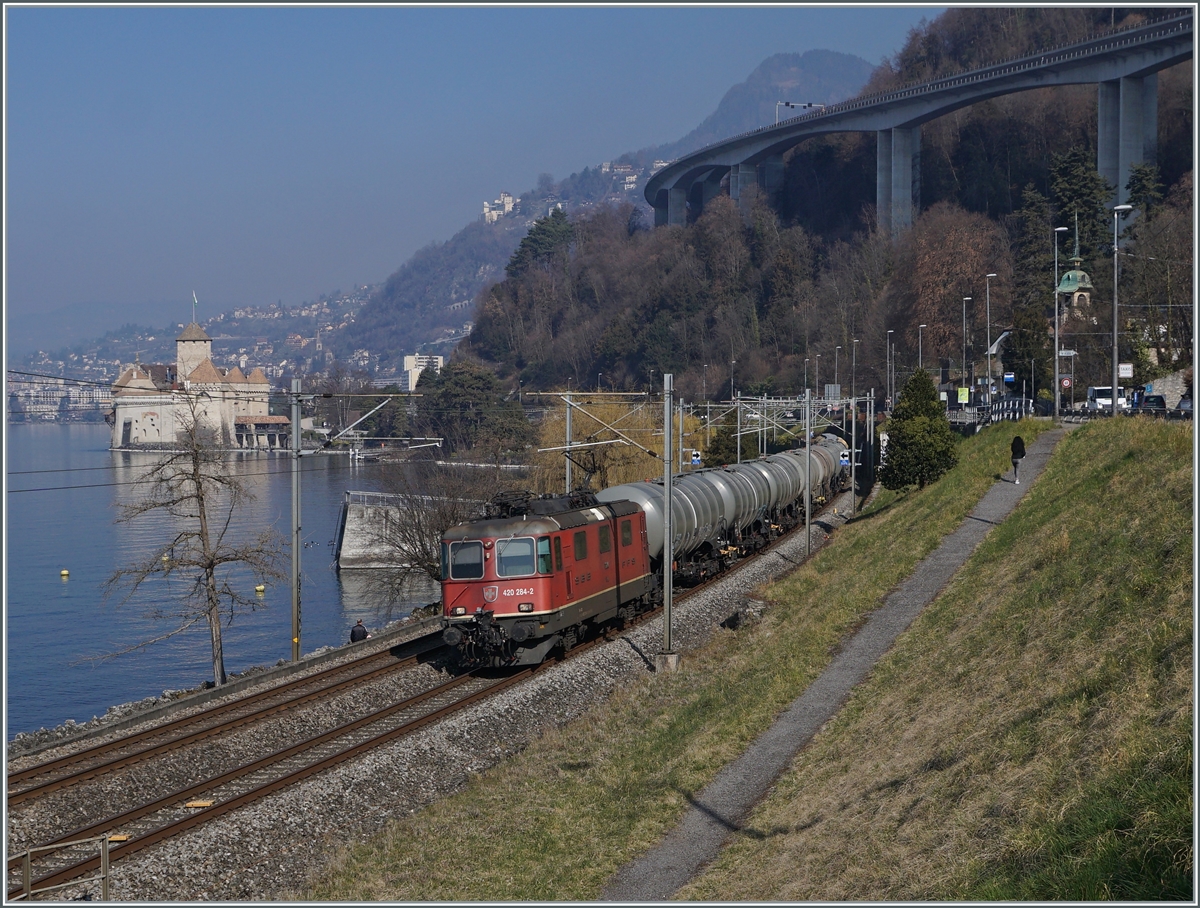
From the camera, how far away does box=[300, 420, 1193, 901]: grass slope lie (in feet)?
35.2

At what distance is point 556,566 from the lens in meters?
25.3

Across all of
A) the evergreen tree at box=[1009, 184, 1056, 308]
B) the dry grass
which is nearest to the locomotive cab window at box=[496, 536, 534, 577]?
the dry grass

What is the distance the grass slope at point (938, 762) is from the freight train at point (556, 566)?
106 inches

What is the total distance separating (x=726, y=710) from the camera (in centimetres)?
2009

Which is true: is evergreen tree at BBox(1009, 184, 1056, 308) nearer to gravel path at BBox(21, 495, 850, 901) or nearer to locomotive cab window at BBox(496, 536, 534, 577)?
gravel path at BBox(21, 495, 850, 901)

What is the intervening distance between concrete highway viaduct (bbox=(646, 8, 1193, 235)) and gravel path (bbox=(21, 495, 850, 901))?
85.3 meters

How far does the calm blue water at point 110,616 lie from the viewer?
46.0 metres

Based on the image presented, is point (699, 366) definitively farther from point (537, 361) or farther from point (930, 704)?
point (930, 704)

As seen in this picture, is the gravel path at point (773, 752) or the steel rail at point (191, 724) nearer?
the gravel path at point (773, 752)

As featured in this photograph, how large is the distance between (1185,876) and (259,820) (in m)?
11.8

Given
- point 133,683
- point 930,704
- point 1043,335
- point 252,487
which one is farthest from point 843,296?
point 930,704

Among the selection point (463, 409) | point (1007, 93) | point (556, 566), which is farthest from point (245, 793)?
point (1007, 93)

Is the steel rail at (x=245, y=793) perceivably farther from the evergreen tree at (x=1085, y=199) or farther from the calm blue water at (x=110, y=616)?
the evergreen tree at (x=1085, y=199)

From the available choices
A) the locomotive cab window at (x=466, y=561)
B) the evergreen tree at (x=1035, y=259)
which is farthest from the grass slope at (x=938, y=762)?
the evergreen tree at (x=1035, y=259)
